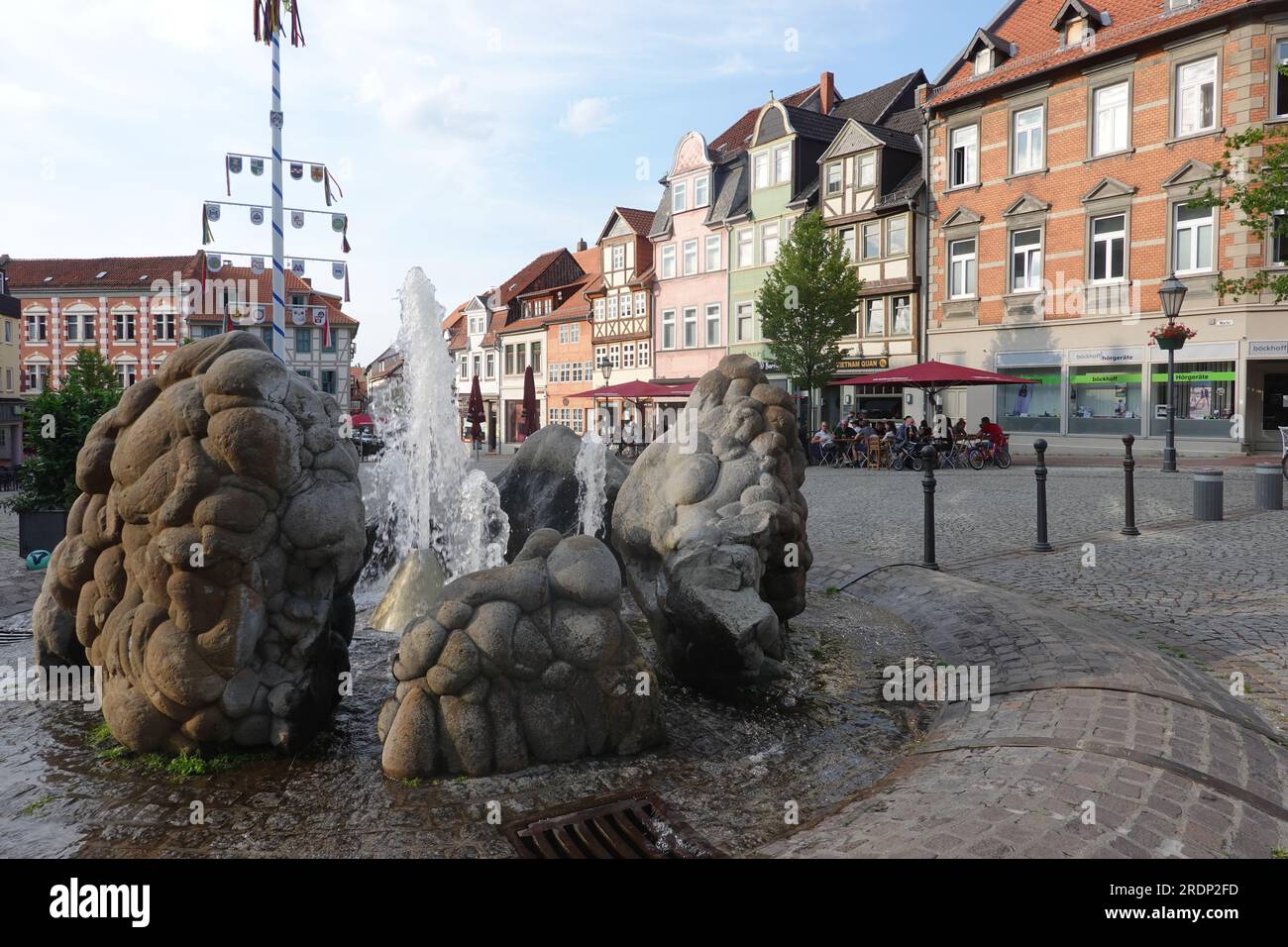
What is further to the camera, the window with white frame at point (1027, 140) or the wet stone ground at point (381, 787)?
the window with white frame at point (1027, 140)

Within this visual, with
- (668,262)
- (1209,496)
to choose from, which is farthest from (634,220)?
(1209,496)

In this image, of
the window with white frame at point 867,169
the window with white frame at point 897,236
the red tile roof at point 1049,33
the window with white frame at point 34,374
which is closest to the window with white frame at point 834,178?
the window with white frame at point 867,169

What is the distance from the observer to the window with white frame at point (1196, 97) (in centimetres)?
2294

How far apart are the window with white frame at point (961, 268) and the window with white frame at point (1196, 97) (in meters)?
6.58

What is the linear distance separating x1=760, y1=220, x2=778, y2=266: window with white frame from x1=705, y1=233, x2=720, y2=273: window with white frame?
2.86 m

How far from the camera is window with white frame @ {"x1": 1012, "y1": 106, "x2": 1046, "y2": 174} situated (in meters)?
26.9

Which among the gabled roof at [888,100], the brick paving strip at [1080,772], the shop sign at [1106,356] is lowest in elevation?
the brick paving strip at [1080,772]

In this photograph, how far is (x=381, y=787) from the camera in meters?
3.63

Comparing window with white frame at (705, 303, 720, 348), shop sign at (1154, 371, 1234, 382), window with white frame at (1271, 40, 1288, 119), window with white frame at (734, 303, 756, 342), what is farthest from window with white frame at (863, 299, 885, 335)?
window with white frame at (1271, 40, 1288, 119)

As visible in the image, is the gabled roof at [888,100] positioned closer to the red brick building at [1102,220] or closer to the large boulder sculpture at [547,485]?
the red brick building at [1102,220]

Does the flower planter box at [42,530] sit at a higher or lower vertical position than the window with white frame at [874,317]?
lower
